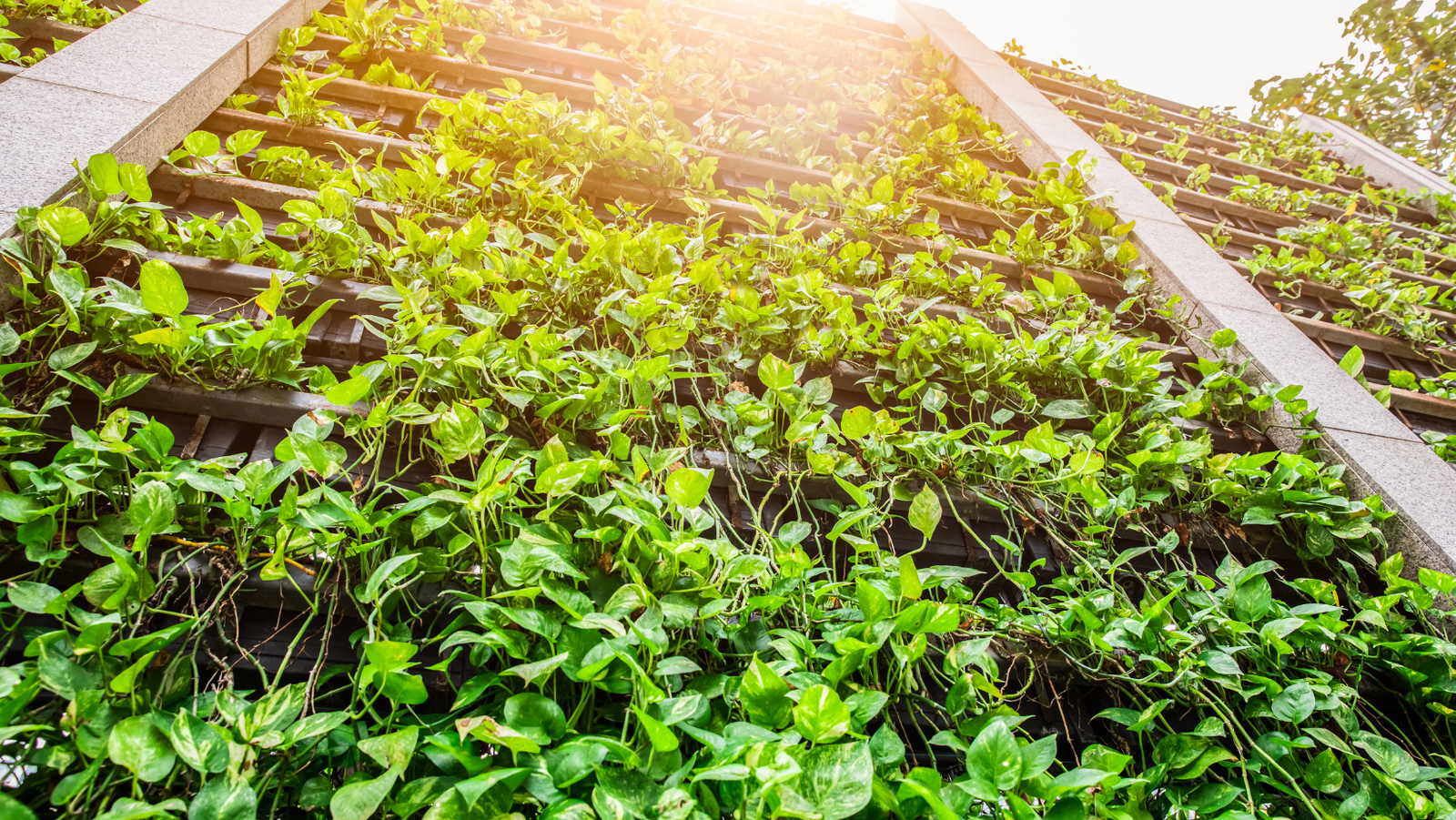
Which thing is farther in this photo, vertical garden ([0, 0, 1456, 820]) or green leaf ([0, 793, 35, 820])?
vertical garden ([0, 0, 1456, 820])

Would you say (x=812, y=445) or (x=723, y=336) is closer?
(x=812, y=445)

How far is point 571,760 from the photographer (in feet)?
2.66

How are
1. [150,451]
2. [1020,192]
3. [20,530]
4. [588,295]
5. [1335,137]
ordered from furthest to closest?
[1335,137] → [1020,192] → [588,295] → [150,451] → [20,530]

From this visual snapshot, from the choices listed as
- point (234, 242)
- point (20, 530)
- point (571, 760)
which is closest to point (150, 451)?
point (20, 530)

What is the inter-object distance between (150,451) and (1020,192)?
3150 mm

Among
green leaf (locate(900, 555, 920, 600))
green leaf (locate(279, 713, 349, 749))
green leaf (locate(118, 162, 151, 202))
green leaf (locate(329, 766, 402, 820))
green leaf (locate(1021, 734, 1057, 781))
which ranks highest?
green leaf (locate(118, 162, 151, 202))

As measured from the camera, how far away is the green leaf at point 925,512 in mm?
1345

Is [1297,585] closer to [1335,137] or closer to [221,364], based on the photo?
[221,364]

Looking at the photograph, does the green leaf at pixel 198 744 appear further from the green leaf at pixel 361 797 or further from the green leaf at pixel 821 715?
the green leaf at pixel 821 715

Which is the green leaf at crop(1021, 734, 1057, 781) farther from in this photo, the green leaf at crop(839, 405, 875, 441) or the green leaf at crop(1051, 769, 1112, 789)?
the green leaf at crop(839, 405, 875, 441)

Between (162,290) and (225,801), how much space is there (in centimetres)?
94

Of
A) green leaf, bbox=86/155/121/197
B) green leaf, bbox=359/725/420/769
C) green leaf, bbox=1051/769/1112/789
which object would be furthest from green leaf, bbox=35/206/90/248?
green leaf, bbox=1051/769/1112/789

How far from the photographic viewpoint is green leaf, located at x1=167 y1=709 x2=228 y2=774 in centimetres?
76

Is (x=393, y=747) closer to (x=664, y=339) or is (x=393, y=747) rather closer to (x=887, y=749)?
(x=887, y=749)
